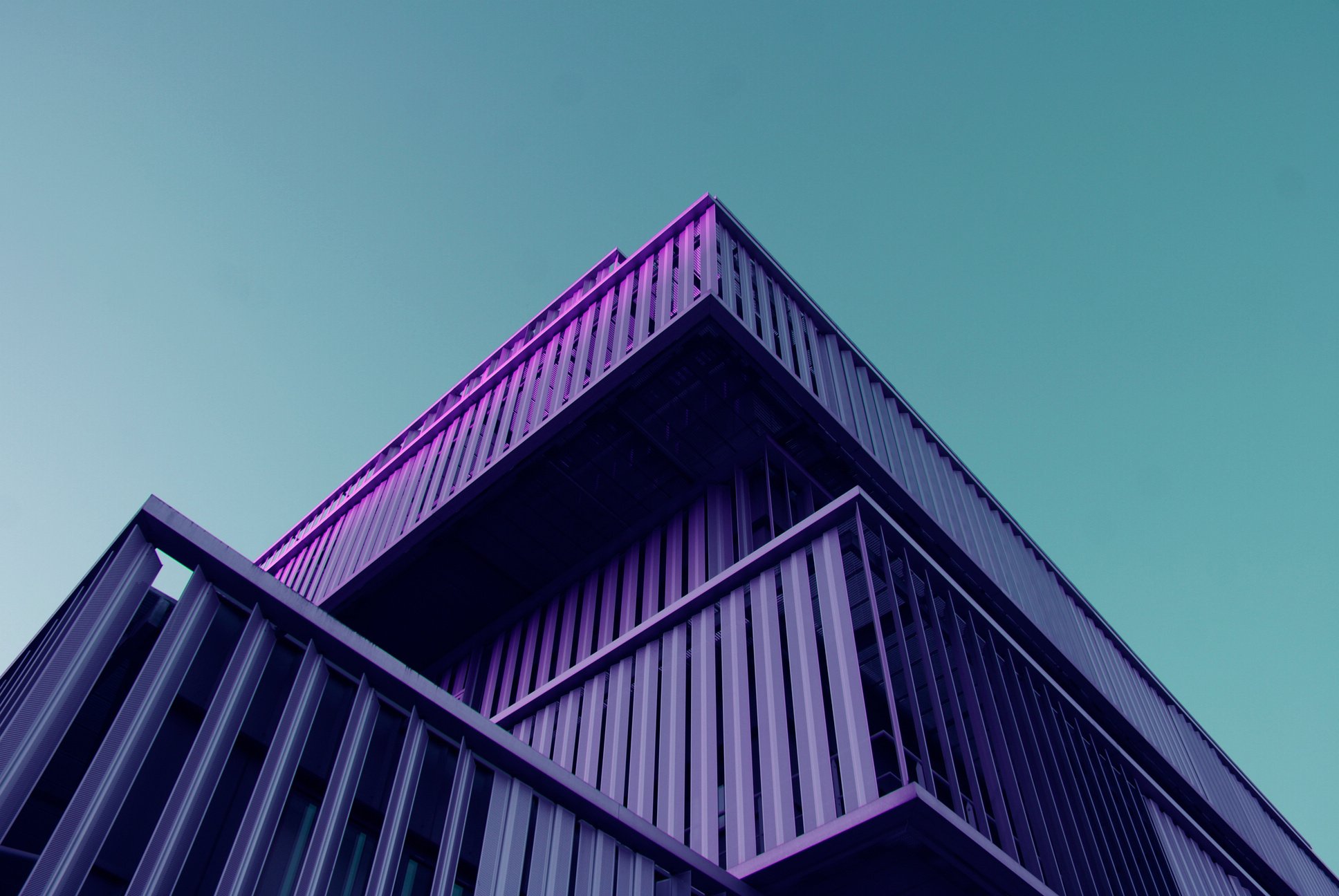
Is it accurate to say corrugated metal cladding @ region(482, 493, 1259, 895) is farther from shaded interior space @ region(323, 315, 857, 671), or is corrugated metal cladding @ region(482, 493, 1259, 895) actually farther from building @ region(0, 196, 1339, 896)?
shaded interior space @ region(323, 315, 857, 671)

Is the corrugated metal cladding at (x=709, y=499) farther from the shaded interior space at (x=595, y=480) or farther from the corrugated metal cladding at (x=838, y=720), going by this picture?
the corrugated metal cladding at (x=838, y=720)

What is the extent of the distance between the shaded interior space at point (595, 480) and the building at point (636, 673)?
3.4 inches

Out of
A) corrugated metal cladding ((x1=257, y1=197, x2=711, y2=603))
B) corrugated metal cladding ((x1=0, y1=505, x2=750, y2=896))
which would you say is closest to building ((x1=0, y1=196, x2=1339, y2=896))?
corrugated metal cladding ((x1=0, y1=505, x2=750, y2=896))

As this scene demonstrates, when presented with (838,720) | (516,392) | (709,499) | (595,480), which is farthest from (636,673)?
(516,392)

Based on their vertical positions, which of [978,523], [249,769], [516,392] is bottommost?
[249,769]

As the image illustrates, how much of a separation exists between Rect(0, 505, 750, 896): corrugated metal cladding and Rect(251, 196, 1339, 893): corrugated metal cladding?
11.6 metres

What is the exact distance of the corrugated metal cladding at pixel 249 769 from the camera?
818cm

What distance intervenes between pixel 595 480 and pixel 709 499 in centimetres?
286

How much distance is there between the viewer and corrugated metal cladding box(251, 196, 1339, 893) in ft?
77.2

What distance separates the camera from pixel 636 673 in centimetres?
1870

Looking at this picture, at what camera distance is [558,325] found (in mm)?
27203

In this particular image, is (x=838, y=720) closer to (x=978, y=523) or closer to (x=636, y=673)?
(x=636, y=673)

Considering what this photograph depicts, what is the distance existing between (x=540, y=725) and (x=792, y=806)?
8.29 metres

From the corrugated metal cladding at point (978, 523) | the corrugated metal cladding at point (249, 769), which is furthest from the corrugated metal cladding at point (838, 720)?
the corrugated metal cladding at point (978, 523)
